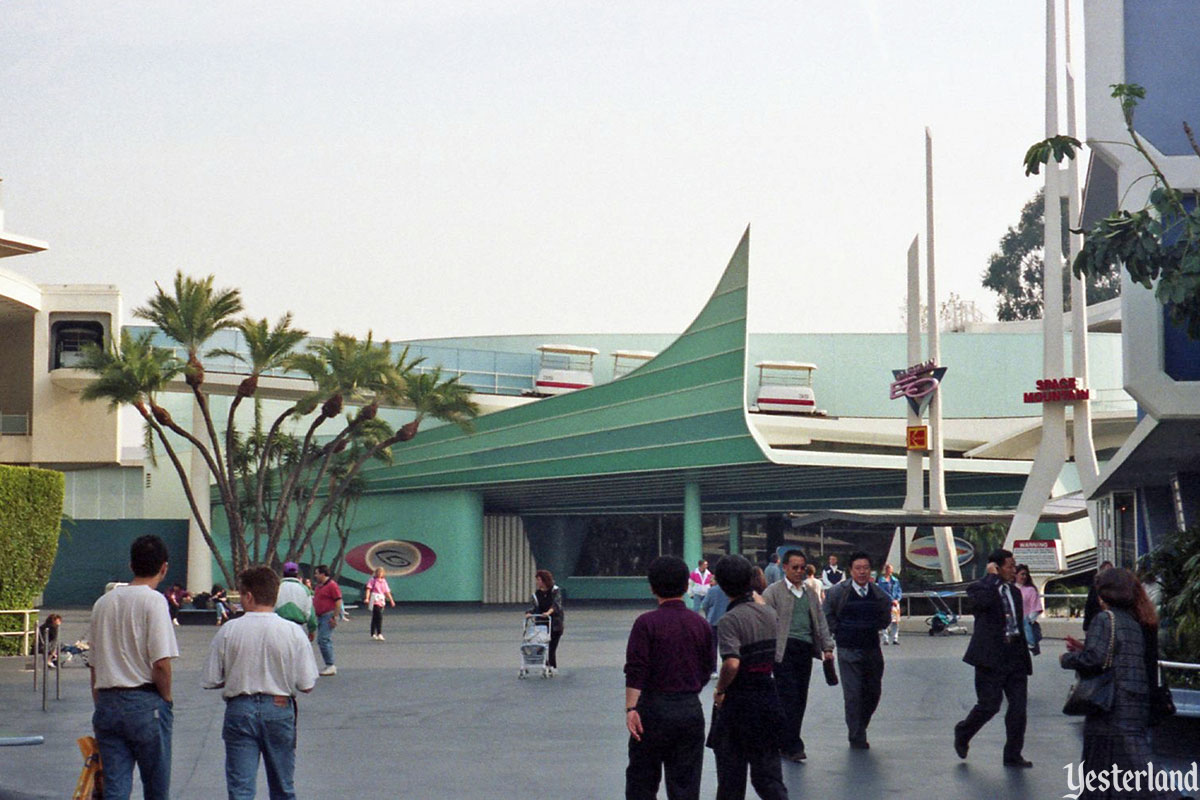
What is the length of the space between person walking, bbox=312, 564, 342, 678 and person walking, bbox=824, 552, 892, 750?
898 centimetres

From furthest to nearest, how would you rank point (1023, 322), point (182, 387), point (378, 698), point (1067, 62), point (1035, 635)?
point (1023, 322) → point (182, 387) → point (1067, 62) → point (1035, 635) → point (378, 698)

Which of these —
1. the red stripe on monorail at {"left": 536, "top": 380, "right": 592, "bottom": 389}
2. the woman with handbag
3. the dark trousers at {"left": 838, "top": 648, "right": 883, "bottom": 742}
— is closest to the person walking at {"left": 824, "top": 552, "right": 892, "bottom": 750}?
the dark trousers at {"left": 838, "top": 648, "right": 883, "bottom": 742}

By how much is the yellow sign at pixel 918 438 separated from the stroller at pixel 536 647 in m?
21.9

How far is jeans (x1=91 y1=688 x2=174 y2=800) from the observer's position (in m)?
6.95

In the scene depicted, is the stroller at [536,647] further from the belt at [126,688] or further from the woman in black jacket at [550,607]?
the belt at [126,688]

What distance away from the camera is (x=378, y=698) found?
1583 cm

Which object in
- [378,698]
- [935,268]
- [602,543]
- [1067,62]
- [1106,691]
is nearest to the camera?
[1106,691]

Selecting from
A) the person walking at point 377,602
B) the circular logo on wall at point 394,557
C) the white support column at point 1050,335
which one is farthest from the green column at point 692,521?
the person walking at point 377,602

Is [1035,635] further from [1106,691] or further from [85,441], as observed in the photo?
[85,441]

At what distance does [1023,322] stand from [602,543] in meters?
19.3

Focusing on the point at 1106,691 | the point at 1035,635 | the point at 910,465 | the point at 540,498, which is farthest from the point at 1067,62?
the point at 1106,691

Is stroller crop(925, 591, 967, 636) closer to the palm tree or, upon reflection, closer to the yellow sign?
the yellow sign

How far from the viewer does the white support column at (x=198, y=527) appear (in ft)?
148

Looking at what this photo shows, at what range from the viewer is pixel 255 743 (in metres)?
7.22
